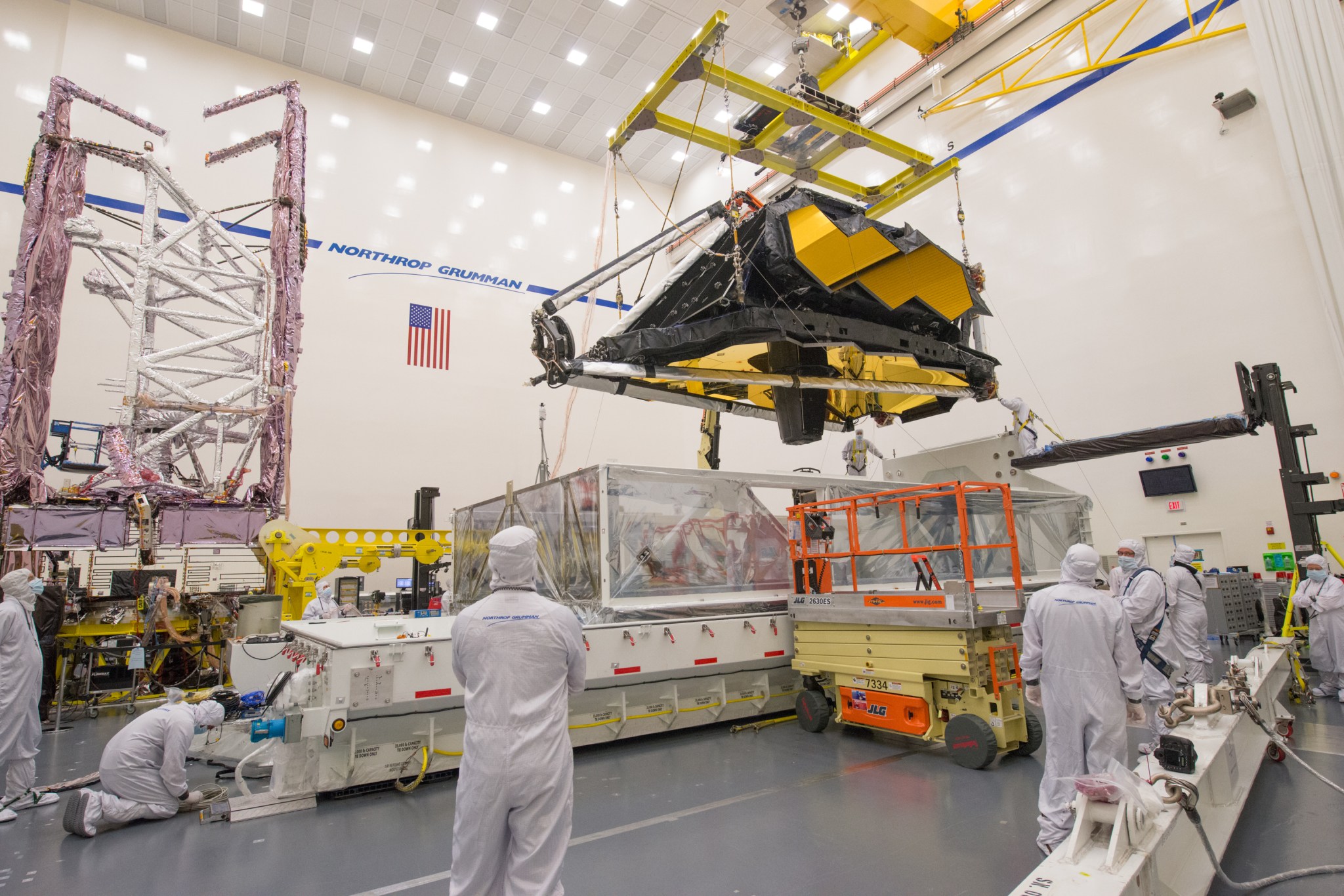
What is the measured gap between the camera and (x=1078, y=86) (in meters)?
10.1

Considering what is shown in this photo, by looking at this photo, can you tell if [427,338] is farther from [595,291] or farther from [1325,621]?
[1325,621]

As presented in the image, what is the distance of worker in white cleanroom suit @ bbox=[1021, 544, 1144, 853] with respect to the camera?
3256 millimetres

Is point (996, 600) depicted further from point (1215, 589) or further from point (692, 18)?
point (692, 18)

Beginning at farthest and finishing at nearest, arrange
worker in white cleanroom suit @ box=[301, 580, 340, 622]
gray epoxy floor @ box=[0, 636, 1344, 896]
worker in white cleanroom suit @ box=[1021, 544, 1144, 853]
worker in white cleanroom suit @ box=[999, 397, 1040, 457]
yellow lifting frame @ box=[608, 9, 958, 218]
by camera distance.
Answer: worker in white cleanroom suit @ box=[301, 580, 340, 622], worker in white cleanroom suit @ box=[999, 397, 1040, 457], yellow lifting frame @ box=[608, 9, 958, 218], worker in white cleanroom suit @ box=[1021, 544, 1144, 853], gray epoxy floor @ box=[0, 636, 1344, 896]

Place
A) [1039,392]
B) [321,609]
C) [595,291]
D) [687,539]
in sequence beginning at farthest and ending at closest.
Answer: [595,291]
[1039,392]
[321,609]
[687,539]

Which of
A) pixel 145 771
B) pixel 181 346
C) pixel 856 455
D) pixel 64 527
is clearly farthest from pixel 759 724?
pixel 181 346

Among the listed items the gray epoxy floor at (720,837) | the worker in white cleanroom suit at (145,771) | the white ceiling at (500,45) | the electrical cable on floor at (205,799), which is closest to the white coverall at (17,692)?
the gray epoxy floor at (720,837)

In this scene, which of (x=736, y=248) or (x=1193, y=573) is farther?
(x=1193, y=573)

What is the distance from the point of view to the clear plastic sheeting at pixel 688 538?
5.59 meters

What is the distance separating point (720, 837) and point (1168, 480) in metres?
8.20

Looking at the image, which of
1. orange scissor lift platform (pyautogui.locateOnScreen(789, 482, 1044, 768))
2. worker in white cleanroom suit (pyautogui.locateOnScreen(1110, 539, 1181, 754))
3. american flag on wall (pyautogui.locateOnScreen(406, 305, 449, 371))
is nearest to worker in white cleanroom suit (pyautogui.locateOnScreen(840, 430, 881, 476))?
orange scissor lift platform (pyautogui.locateOnScreen(789, 482, 1044, 768))

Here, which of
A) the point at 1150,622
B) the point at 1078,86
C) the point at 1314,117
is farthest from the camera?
the point at 1078,86

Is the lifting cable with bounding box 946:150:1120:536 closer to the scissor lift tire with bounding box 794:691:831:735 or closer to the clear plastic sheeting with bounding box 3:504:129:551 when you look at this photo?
the scissor lift tire with bounding box 794:691:831:735

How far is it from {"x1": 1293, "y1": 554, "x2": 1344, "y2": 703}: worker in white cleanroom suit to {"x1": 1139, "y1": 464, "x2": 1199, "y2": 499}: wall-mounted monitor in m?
2.44
